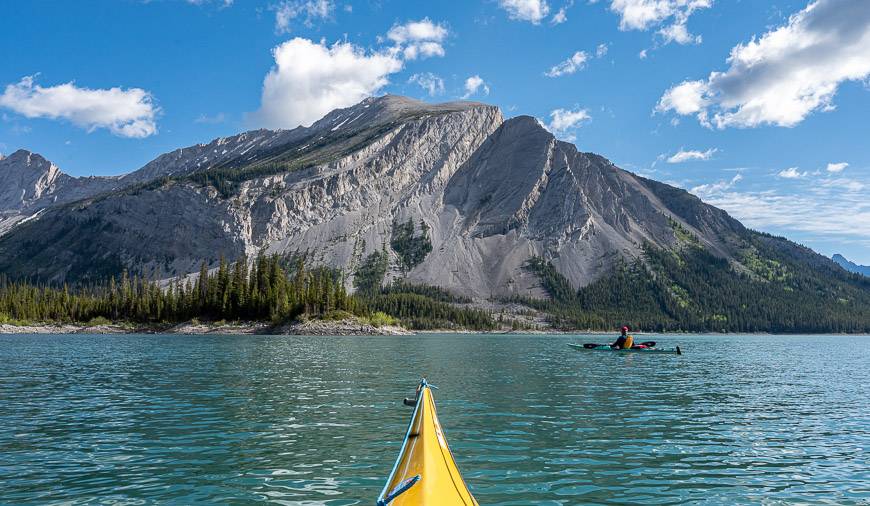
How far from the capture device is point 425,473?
43.3ft

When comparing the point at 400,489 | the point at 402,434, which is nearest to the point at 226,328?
the point at 402,434

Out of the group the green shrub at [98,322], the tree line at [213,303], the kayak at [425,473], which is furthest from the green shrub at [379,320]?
the kayak at [425,473]

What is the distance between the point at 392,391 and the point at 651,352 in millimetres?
58965

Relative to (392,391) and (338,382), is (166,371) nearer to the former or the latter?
(338,382)

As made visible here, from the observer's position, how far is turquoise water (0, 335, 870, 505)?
17219 mm

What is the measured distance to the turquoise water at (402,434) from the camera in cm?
1722

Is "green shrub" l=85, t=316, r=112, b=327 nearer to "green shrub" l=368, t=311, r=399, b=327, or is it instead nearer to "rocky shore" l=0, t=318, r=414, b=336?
"rocky shore" l=0, t=318, r=414, b=336

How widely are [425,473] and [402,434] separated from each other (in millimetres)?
12136

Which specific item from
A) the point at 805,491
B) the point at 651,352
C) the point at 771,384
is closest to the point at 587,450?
the point at 805,491

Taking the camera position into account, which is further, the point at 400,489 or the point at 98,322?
the point at 98,322

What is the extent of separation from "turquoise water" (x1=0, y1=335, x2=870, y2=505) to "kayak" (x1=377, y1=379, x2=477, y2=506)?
2.51 meters

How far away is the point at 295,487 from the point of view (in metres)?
17.1

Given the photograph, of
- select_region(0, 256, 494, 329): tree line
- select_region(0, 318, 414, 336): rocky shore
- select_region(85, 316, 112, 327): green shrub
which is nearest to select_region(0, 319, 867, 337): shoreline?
select_region(0, 318, 414, 336): rocky shore

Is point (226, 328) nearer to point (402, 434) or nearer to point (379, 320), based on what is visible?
point (379, 320)
